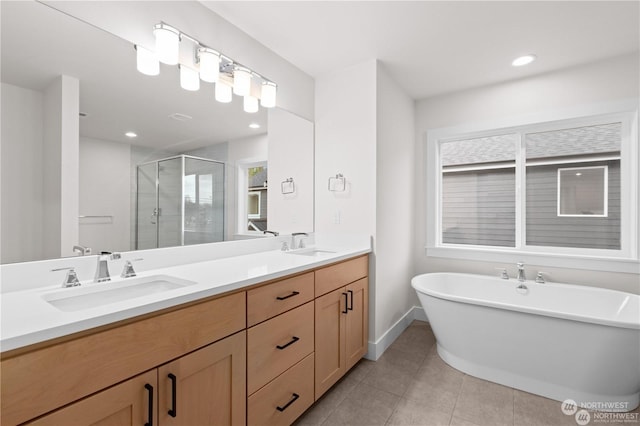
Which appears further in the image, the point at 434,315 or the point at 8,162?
the point at 434,315

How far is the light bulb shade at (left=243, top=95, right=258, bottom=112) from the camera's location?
6.98 feet

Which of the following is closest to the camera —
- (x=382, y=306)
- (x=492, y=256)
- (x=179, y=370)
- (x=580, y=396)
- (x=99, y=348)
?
(x=99, y=348)

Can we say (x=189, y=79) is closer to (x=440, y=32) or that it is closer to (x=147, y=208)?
(x=147, y=208)

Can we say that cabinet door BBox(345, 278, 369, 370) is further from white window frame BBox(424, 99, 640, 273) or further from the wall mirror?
white window frame BBox(424, 99, 640, 273)

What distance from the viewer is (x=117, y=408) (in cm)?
89

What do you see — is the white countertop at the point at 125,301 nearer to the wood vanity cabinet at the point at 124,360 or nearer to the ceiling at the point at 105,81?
the wood vanity cabinet at the point at 124,360

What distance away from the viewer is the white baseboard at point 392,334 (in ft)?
7.94

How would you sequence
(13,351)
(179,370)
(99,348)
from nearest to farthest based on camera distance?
(13,351) → (99,348) → (179,370)

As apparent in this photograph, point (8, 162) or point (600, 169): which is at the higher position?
point (600, 169)

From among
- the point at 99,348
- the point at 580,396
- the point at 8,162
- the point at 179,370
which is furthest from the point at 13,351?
the point at 580,396

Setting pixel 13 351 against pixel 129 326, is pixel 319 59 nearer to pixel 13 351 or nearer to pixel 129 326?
pixel 129 326

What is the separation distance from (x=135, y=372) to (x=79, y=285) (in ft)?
1.74

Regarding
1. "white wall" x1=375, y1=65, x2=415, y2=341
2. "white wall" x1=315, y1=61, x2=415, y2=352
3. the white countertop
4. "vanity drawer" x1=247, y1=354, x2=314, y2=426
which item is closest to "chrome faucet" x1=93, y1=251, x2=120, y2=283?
the white countertop

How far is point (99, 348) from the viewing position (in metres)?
0.85
